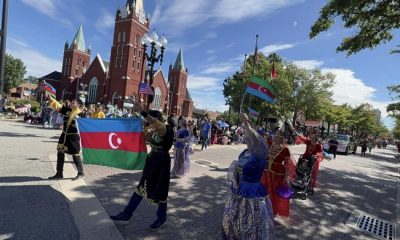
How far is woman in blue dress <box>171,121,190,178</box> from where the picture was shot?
918 centimetres

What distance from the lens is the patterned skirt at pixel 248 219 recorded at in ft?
12.5

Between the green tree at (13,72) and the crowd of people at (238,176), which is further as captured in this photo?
the green tree at (13,72)

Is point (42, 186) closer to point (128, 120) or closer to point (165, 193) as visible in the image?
point (128, 120)

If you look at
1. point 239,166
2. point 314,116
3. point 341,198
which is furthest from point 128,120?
point 314,116

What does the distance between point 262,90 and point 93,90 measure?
61624 mm

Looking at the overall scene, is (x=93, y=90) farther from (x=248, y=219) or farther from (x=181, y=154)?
(x=248, y=219)

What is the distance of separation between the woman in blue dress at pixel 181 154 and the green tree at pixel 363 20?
649 cm

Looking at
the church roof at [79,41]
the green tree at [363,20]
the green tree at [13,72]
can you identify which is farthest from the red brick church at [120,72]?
the green tree at [363,20]

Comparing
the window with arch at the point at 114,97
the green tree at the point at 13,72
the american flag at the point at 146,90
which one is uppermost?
the green tree at the point at 13,72

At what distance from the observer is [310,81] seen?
4616 cm

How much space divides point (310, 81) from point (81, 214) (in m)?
45.4

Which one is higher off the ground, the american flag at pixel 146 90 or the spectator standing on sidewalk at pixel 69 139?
the american flag at pixel 146 90

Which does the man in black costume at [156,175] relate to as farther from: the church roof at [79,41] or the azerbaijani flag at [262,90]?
the church roof at [79,41]

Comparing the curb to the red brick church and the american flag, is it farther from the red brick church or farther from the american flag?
the red brick church
